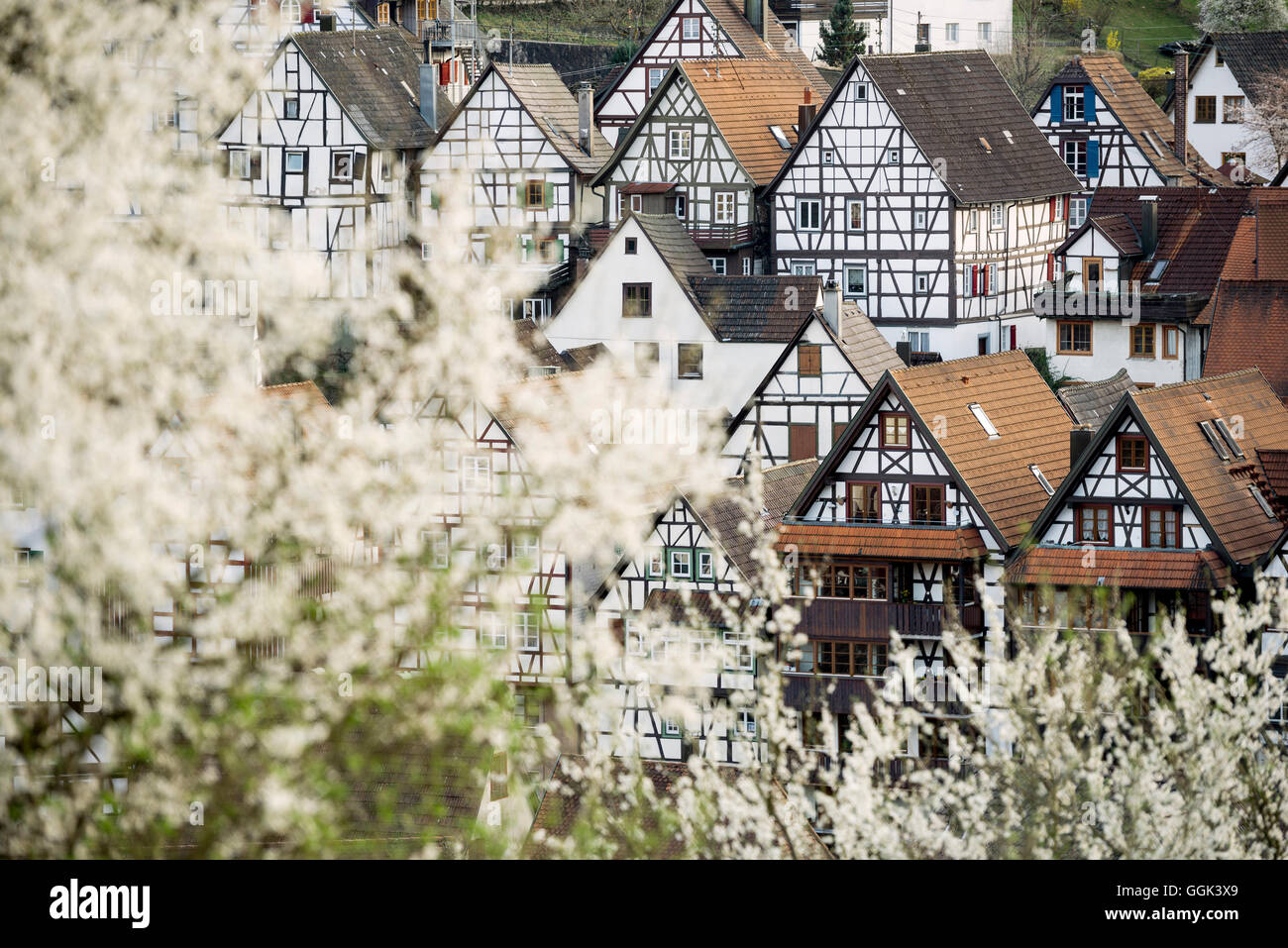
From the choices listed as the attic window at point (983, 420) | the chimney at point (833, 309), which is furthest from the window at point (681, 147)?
the attic window at point (983, 420)

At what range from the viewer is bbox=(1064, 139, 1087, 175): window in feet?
148

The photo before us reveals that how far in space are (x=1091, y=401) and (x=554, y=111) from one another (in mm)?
16437

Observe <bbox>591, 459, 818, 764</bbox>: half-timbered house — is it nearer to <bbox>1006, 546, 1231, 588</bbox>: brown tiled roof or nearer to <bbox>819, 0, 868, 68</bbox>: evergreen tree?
<bbox>1006, 546, 1231, 588</bbox>: brown tiled roof

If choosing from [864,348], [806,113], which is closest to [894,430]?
[864,348]

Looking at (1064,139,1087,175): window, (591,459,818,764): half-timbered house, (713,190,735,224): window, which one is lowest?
(591,459,818,764): half-timbered house

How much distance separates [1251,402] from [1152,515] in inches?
133

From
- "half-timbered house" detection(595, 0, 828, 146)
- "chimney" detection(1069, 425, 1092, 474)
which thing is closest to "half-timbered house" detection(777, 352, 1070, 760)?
"chimney" detection(1069, 425, 1092, 474)

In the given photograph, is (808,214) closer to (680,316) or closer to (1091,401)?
(680,316)

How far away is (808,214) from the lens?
38.7 metres

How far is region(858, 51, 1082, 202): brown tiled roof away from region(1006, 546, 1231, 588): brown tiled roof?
17.3 m

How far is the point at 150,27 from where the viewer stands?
331 inches
